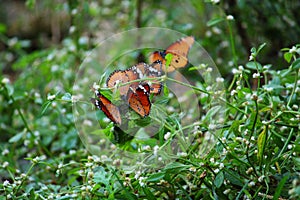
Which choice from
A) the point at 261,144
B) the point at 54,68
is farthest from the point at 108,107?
the point at 54,68

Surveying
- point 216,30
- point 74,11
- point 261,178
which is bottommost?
point 261,178

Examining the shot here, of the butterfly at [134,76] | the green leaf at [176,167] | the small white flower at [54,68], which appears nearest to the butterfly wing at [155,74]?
the butterfly at [134,76]

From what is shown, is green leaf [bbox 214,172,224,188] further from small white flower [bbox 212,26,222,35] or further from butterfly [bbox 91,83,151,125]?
small white flower [bbox 212,26,222,35]

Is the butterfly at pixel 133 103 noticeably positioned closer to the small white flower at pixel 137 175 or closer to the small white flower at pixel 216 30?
the small white flower at pixel 137 175

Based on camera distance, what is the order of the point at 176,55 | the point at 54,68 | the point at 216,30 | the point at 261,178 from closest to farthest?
the point at 261,178, the point at 176,55, the point at 54,68, the point at 216,30

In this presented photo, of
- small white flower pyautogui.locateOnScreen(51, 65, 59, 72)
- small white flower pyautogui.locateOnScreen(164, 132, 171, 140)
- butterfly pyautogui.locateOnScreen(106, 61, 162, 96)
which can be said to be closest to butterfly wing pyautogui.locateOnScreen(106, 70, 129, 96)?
butterfly pyautogui.locateOnScreen(106, 61, 162, 96)

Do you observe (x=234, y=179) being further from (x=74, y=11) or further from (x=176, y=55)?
(x=74, y=11)

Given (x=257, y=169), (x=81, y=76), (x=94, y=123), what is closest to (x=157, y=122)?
(x=257, y=169)
